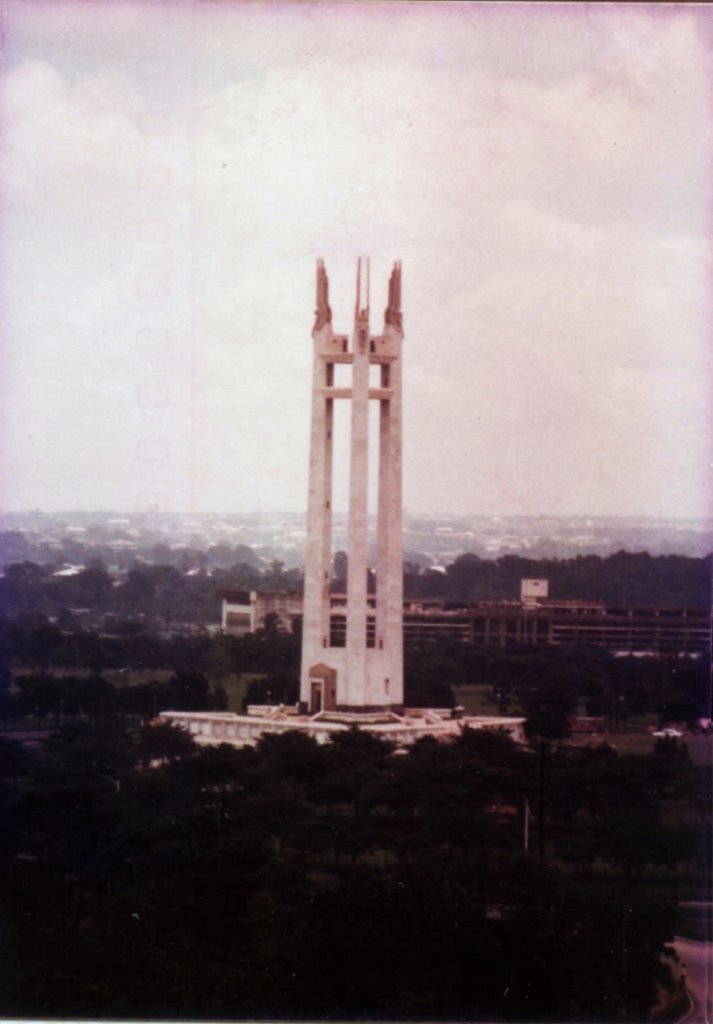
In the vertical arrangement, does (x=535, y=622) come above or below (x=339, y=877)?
above

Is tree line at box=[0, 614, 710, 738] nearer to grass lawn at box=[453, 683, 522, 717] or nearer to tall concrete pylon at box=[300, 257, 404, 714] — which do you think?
grass lawn at box=[453, 683, 522, 717]

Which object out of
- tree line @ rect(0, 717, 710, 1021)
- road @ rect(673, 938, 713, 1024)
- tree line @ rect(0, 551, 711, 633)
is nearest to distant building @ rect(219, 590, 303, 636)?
tree line @ rect(0, 551, 711, 633)

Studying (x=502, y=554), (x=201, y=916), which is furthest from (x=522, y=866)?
(x=502, y=554)

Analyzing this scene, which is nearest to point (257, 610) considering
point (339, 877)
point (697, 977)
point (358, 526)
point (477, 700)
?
point (477, 700)

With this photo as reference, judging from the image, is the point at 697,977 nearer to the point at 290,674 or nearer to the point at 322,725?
the point at 322,725

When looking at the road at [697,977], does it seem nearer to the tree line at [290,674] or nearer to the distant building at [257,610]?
the tree line at [290,674]
